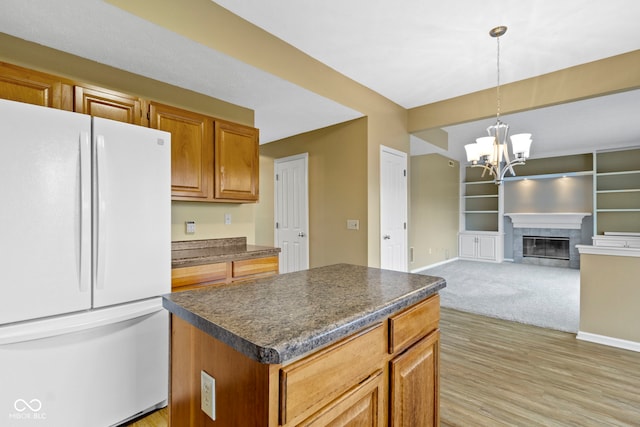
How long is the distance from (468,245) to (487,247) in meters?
0.46

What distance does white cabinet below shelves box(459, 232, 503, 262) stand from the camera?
24.8 ft

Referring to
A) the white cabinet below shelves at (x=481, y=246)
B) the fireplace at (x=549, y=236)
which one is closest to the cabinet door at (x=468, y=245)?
the white cabinet below shelves at (x=481, y=246)

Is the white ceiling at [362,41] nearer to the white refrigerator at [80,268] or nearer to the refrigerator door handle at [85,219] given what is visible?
the white refrigerator at [80,268]

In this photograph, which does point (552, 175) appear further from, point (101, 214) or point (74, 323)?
point (74, 323)

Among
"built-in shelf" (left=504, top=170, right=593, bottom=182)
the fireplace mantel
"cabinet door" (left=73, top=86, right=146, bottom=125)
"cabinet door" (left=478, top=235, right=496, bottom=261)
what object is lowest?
"cabinet door" (left=478, top=235, right=496, bottom=261)

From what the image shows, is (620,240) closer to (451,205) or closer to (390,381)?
(451,205)

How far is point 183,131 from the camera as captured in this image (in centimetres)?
262

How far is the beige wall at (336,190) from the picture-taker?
3.70m

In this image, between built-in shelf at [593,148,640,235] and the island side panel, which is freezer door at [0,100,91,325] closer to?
the island side panel

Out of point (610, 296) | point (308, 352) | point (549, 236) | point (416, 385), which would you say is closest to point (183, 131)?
point (308, 352)

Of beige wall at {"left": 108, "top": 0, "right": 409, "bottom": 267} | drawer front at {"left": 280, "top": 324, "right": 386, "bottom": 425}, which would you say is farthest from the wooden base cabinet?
beige wall at {"left": 108, "top": 0, "right": 409, "bottom": 267}

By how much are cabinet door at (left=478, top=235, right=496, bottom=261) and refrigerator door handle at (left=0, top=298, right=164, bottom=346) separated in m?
7.79

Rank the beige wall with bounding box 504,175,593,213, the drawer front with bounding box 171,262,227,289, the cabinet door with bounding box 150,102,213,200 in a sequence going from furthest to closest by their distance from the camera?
1. the beige wall with bounding box 504,175,593,213
2. the cabinet door with bounding box 150,102,213,200
3. the drawer front with bounding box 171,262,227,289

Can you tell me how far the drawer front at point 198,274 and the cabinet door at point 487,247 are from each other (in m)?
7.22
